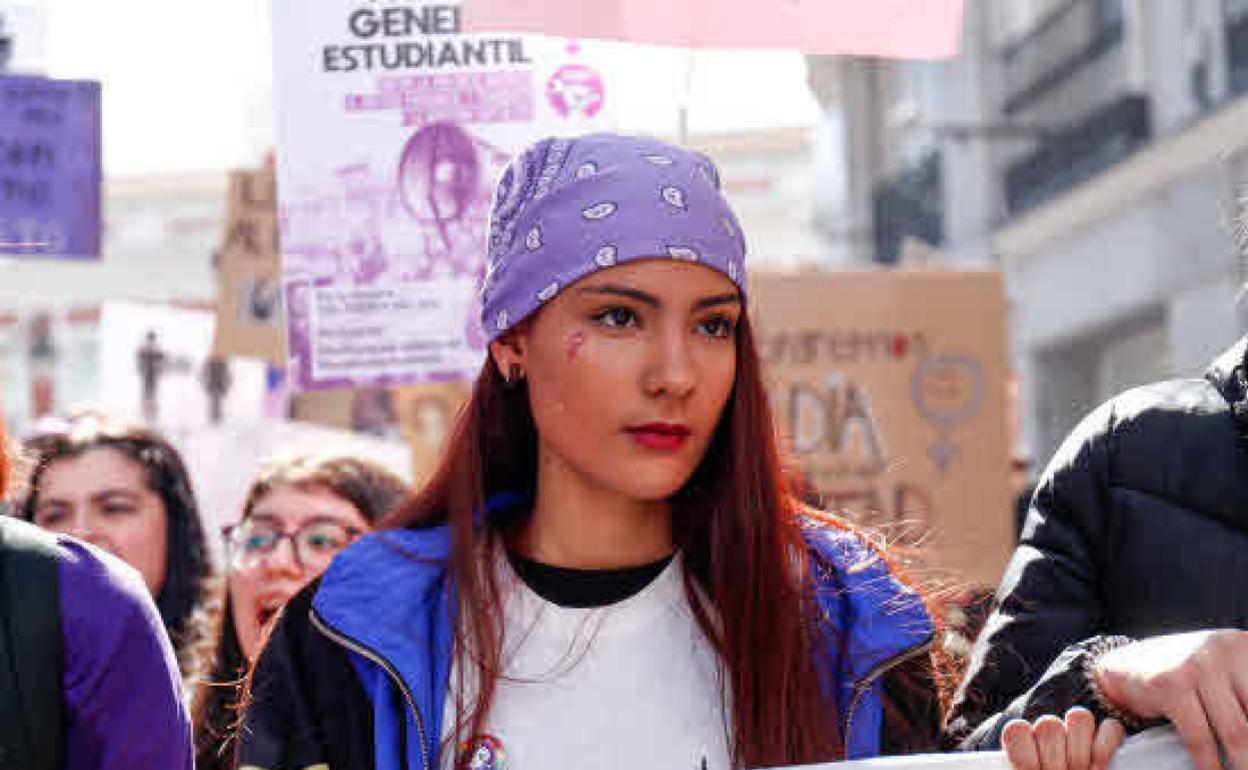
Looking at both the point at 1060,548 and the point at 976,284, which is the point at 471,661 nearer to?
the point at 1060,548

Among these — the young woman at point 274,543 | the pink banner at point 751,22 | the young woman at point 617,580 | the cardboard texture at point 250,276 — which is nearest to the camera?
the young woman at point 617,580

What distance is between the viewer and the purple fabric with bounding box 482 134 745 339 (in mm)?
2242

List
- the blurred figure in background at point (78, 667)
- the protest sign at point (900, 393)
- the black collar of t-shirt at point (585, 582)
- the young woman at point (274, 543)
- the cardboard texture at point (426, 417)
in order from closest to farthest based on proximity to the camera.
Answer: the blurred figure in background at point (78, 667)
the black collar of t-shirt at point (585, 582)
the young woman at point (274, 543)
the protest sign at point (900, 393)
the cardboard texture at point (426, 417)

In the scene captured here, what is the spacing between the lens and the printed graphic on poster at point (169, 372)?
5.73 m

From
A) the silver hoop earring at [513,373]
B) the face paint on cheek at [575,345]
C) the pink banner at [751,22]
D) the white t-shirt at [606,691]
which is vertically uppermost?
the pink banner at [751,22]

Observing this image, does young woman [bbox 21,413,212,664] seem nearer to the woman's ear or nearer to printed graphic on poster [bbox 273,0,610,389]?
printed graphic on poster [bbox 273,0,610,389]

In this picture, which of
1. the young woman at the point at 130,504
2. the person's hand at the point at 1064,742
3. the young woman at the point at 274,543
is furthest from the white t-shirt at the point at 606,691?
the young woman at the point at 130,504

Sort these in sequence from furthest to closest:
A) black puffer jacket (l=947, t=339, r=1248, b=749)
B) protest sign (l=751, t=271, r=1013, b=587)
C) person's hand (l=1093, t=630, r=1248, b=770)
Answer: protest sign (l=751, t=271, r=1013, b=587)
black puffer jacket (l=947, t=339, r=1248, b=749)
person's hand (l=1093, t=630, r=1248, b=770)

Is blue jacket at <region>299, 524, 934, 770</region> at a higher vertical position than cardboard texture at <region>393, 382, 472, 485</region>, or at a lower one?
lower

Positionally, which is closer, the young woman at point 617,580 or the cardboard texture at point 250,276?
the young woman at point 617,580

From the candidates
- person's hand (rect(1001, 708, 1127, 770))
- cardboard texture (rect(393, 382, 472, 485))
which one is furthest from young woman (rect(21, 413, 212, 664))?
person's hand (rect(1001, 708, 1127, 770))

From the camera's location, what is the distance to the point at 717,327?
227cm

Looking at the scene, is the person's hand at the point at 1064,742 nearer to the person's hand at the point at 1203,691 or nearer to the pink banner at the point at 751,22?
the person's hand at the point at 1203,691

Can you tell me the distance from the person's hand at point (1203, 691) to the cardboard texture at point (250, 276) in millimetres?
3452
